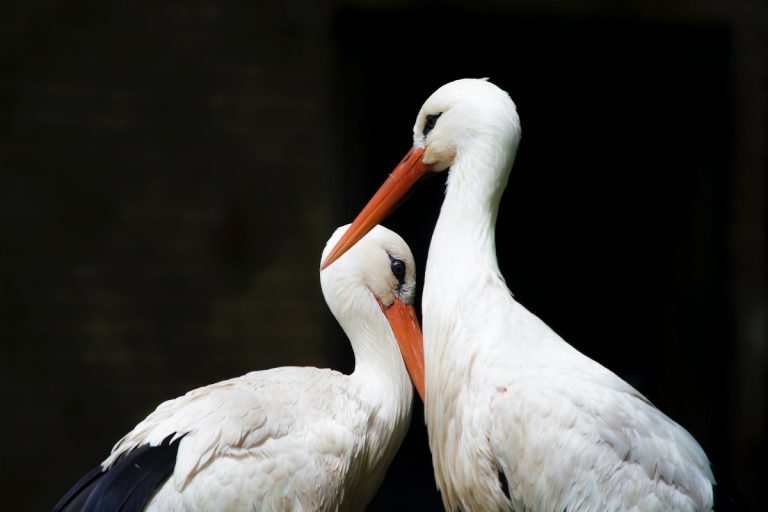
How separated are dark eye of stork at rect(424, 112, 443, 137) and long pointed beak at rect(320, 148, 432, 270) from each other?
0.05 m

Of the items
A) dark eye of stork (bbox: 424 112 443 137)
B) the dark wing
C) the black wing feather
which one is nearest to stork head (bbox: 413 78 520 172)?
dark eye of stork (bbox: 424 112 443 137)

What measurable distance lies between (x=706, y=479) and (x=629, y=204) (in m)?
4.02

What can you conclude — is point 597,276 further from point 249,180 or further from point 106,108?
point 106,108

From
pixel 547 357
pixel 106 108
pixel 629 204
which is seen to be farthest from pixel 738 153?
pixel 547 357

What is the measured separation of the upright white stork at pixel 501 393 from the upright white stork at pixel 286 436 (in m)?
0.28

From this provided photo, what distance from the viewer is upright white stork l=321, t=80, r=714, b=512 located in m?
2.68

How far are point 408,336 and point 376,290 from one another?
0.55ft

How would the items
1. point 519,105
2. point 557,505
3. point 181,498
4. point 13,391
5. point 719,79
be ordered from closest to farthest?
point 557,505
point 181,498
point 13,391
point 719,79
point 519,105

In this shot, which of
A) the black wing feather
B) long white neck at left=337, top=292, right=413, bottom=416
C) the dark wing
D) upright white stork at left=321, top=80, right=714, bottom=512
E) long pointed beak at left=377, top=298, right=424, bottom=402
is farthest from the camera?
long pointed beak at left=377, top=298, right=424, bottom=402

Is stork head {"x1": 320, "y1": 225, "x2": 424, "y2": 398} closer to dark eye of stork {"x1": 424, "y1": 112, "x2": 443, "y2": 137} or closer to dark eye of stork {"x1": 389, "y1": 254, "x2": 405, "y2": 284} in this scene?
dark eye of stork {"x1": 389, "y1": 254, "x2": 405, "y2": 284}

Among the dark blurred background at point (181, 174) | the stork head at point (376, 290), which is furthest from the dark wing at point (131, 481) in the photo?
the dark blurred background at point (181, 174)

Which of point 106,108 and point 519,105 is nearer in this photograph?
point 106,108

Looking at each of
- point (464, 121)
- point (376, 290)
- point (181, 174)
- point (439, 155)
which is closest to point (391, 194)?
point (439, 155)

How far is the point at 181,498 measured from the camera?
2918 millimetres
